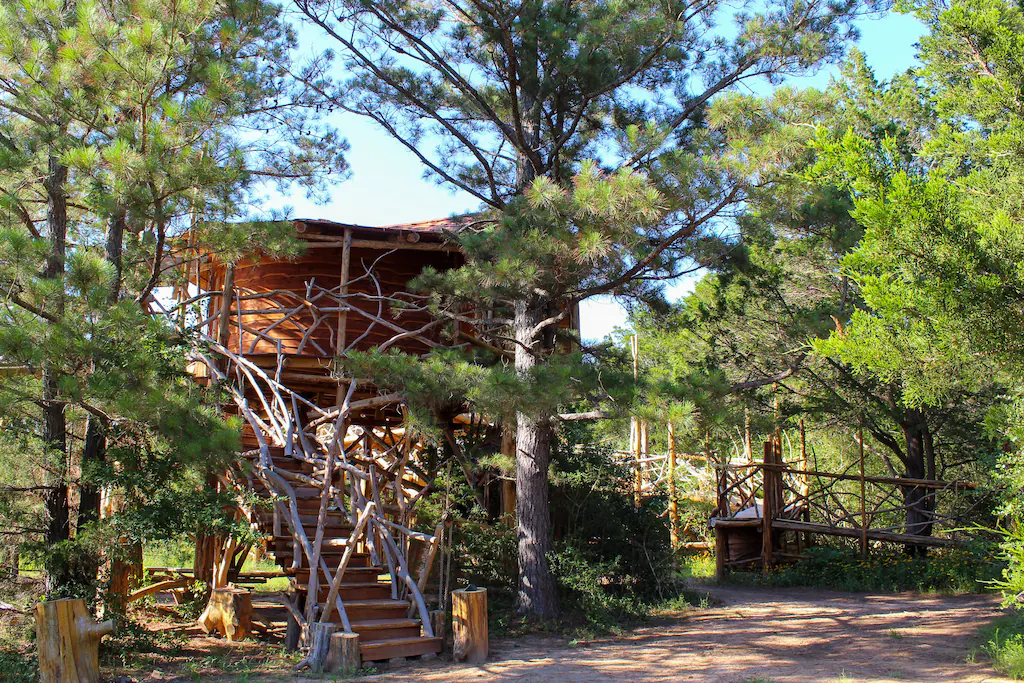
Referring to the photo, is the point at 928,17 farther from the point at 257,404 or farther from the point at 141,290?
the point at 257,404

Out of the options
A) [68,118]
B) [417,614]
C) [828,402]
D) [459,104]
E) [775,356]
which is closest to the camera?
[68,118]

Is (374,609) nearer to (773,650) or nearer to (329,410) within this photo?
(329,410)

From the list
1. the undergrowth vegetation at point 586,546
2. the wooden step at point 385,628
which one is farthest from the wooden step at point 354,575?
the undergrowth vegetation at point 586,546

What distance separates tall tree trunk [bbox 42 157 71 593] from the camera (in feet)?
25.6

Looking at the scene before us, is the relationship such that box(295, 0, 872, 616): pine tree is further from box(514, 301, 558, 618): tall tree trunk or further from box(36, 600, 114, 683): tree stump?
box(36, 600, 114, 683): tree stump

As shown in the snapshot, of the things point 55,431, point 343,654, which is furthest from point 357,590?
point 55,431

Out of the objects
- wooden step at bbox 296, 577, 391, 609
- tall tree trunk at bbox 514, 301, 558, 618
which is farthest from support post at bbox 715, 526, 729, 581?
wooden step at bbox 296, 577, 391, 609

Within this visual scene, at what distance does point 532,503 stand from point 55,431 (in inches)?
208

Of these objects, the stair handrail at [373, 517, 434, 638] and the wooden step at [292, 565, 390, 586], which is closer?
the stair handrail at [373, 517, 434, 638]

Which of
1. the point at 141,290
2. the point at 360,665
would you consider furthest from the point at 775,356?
the point at 141,290

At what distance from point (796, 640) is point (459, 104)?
7640 millimetres

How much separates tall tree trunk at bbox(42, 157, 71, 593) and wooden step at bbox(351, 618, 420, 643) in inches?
110

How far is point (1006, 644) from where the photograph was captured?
7539 mm

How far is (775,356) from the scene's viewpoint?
13.5 metres
